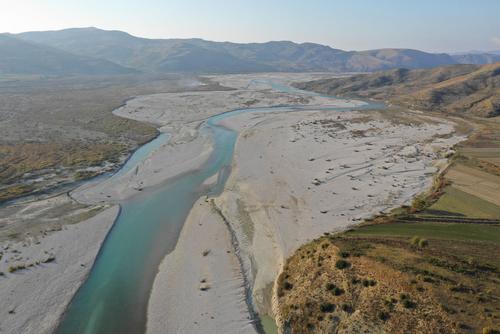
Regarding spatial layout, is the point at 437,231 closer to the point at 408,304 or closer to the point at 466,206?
the point at 466,206

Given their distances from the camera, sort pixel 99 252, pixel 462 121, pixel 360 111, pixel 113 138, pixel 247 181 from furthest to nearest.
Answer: pixel 360 111
pixel 462 121
pixel 113 138
pixel 247 181
pixel 99 252

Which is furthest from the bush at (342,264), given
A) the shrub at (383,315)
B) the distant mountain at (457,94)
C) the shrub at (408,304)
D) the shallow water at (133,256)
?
the distant mountain at (457,94)

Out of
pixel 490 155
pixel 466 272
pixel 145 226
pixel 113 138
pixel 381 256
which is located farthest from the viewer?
pixel 113 138

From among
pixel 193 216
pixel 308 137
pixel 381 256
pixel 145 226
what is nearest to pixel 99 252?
pixel 145 226

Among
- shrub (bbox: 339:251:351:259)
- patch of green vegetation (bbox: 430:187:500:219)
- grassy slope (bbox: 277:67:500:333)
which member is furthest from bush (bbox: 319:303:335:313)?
patch of green vegetation (bbox: 430:187:500:219)

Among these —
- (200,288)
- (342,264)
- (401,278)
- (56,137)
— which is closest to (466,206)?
(401,278)

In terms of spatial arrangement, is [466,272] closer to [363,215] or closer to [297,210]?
[363,215]

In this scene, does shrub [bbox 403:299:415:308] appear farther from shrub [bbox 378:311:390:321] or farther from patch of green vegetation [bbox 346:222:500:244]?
patch of green vegetation [bbox 346:222:500:244]
